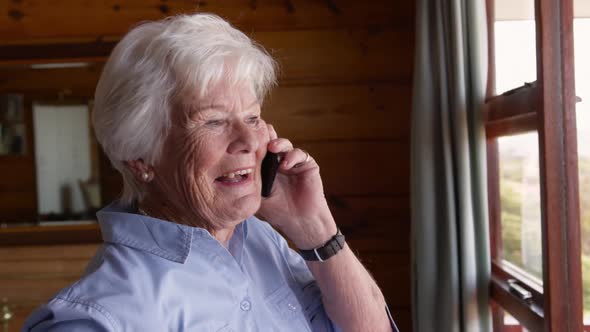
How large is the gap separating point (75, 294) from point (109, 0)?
2276mm

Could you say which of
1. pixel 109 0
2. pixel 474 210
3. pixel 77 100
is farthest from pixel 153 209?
pixel 77 100

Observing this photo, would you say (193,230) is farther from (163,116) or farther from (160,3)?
(160,3)

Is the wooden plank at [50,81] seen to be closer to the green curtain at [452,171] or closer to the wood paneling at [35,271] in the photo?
the wood paneling at [35,271]

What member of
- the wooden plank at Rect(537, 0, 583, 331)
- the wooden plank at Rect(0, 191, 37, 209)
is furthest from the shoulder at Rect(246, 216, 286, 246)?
the wooden plank at Rect(0, 191, 37, 209)

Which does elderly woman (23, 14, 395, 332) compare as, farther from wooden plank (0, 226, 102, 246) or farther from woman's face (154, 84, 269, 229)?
wooden plank (0, 226, 102, 246)

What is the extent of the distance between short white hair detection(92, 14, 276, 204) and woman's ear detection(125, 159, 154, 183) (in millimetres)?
10

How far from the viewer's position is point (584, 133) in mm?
1350

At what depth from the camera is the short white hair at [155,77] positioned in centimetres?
103

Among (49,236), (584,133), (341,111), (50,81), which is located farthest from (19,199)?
(584,133)

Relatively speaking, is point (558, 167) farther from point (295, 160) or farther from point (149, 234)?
point (149, 234)

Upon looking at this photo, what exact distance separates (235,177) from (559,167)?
2.54 feet

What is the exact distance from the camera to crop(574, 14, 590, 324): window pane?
52.6 inches

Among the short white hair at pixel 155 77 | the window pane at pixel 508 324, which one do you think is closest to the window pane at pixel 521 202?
the window pane at pixel 508 324

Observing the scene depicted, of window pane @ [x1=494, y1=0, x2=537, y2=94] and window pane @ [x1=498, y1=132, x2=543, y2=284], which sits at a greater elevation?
window pane @ [x1=494, y1=0, x2=537, y2=94]
